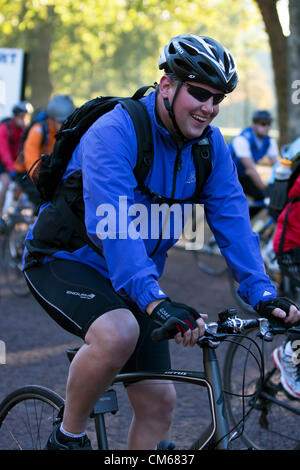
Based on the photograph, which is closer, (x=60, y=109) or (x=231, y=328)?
(x=231, y=328)

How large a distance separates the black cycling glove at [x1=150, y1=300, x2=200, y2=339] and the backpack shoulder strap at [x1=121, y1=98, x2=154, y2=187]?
1.94ft

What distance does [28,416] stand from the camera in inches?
122

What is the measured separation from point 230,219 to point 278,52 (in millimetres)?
10773

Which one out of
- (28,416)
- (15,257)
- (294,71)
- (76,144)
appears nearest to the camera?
(76,144)

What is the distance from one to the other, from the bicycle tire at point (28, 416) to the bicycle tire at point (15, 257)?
4.84 m

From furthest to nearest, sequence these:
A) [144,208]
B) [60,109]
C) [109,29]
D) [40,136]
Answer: [109,29]
[40,136]
[60,109]
[144,208]

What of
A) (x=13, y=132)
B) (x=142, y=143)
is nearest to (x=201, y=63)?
(x=142, y=143)

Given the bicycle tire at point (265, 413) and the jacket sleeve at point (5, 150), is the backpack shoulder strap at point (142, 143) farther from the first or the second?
the jacket sleeve at point (5, 150)

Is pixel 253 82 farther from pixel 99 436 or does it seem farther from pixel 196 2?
pixel 99 436

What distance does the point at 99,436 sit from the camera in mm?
2760

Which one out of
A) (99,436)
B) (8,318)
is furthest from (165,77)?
(8,318)

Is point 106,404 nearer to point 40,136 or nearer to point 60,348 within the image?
point 60,348

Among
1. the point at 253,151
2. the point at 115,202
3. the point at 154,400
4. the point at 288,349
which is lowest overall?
the point at 288,349

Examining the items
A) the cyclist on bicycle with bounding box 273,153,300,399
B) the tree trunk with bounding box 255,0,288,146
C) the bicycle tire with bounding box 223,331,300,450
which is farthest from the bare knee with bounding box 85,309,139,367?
the tree trunk with bounding box 255,0,288,146
